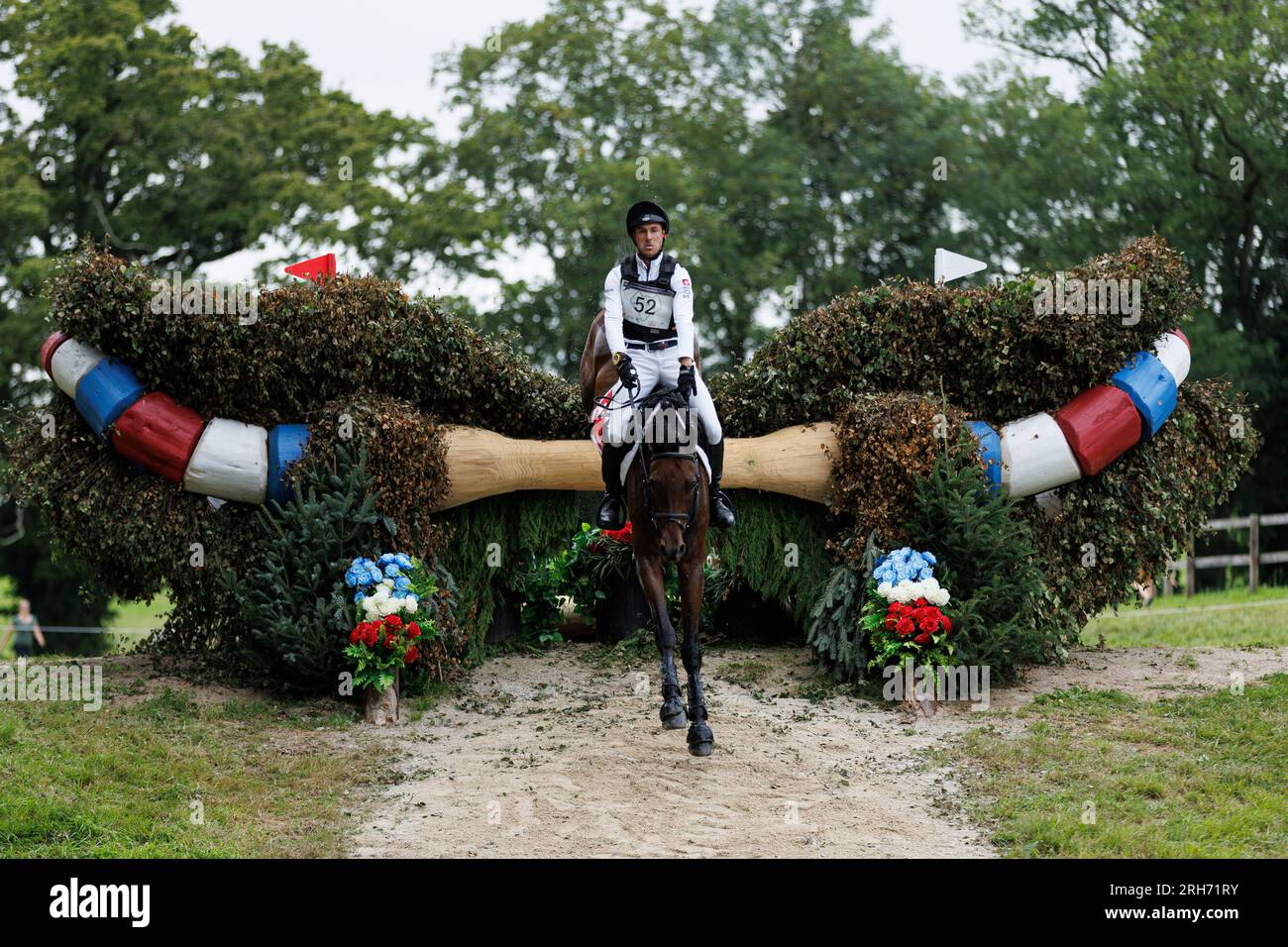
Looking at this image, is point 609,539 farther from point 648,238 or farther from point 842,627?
point 648,238

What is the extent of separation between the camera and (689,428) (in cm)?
846

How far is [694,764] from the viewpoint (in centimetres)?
870

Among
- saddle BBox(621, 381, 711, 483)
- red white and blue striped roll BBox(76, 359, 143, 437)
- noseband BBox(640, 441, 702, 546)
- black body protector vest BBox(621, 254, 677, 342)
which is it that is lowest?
noseband BBox(640, 441, 702, 546)

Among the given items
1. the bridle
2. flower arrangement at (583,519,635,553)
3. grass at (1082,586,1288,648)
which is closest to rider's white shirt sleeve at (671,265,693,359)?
the bridle

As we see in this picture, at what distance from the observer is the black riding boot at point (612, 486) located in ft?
30.3

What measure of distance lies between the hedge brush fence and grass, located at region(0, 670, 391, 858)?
752 millimetres

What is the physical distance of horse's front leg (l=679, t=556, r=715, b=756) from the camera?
8.72 metres

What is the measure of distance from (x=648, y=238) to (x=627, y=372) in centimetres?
99

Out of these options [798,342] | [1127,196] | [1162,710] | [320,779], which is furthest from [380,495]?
[1127,196]

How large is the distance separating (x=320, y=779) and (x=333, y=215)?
17537mm

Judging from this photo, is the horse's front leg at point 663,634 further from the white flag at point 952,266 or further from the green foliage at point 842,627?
the white flag at point 952,266

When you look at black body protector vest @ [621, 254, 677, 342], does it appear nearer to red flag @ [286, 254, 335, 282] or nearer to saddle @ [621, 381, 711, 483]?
saddle @ [621, 381, 711, 483]

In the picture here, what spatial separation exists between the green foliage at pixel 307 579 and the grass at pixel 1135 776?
4449 mm

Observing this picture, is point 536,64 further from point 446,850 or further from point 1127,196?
point 446,850
